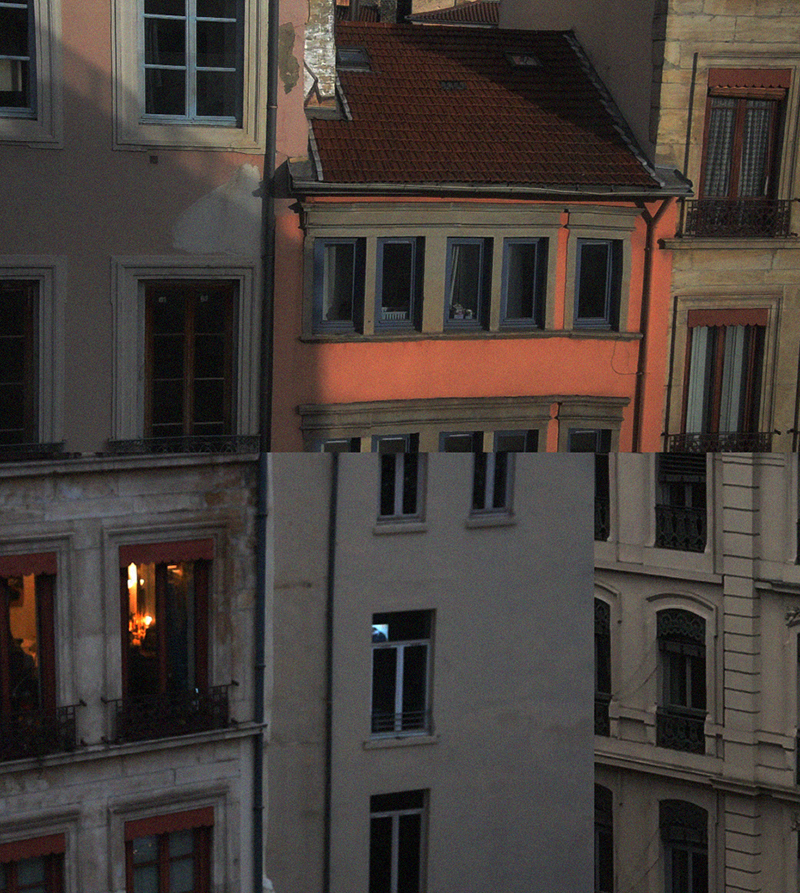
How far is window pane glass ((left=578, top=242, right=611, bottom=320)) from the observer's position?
603cm

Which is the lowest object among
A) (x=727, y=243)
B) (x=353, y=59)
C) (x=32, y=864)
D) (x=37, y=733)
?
(x=32, y=864)

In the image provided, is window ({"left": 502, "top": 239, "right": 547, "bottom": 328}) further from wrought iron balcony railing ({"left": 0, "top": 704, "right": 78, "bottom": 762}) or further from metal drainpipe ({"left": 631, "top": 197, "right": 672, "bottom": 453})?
wrought iron balcony railing ({"left": 0, "top": 704, "right": 78, "bottom": 762})

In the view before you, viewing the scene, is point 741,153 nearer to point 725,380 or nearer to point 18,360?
point 725,380

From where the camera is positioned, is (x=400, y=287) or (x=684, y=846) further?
(x=400, y=287)

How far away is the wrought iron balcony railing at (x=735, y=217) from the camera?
6090mm

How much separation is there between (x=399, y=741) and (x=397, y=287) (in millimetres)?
2729

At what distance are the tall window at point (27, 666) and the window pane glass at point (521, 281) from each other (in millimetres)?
2870

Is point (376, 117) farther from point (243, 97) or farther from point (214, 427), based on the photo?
point (214, 427)

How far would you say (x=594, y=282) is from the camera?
6.07 metres

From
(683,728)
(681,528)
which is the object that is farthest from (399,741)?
(681,528)

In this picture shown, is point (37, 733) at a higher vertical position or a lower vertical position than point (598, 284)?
lower

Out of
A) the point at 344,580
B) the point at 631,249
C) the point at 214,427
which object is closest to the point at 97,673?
the point at 344,580

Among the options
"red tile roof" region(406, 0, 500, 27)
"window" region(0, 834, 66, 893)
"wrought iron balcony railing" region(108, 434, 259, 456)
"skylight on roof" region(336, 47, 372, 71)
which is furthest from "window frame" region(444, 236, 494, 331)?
"window" region(0, 834, 66, 893)

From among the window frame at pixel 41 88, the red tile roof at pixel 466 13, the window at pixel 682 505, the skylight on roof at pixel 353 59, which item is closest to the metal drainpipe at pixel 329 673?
the window at pixel 682 505
